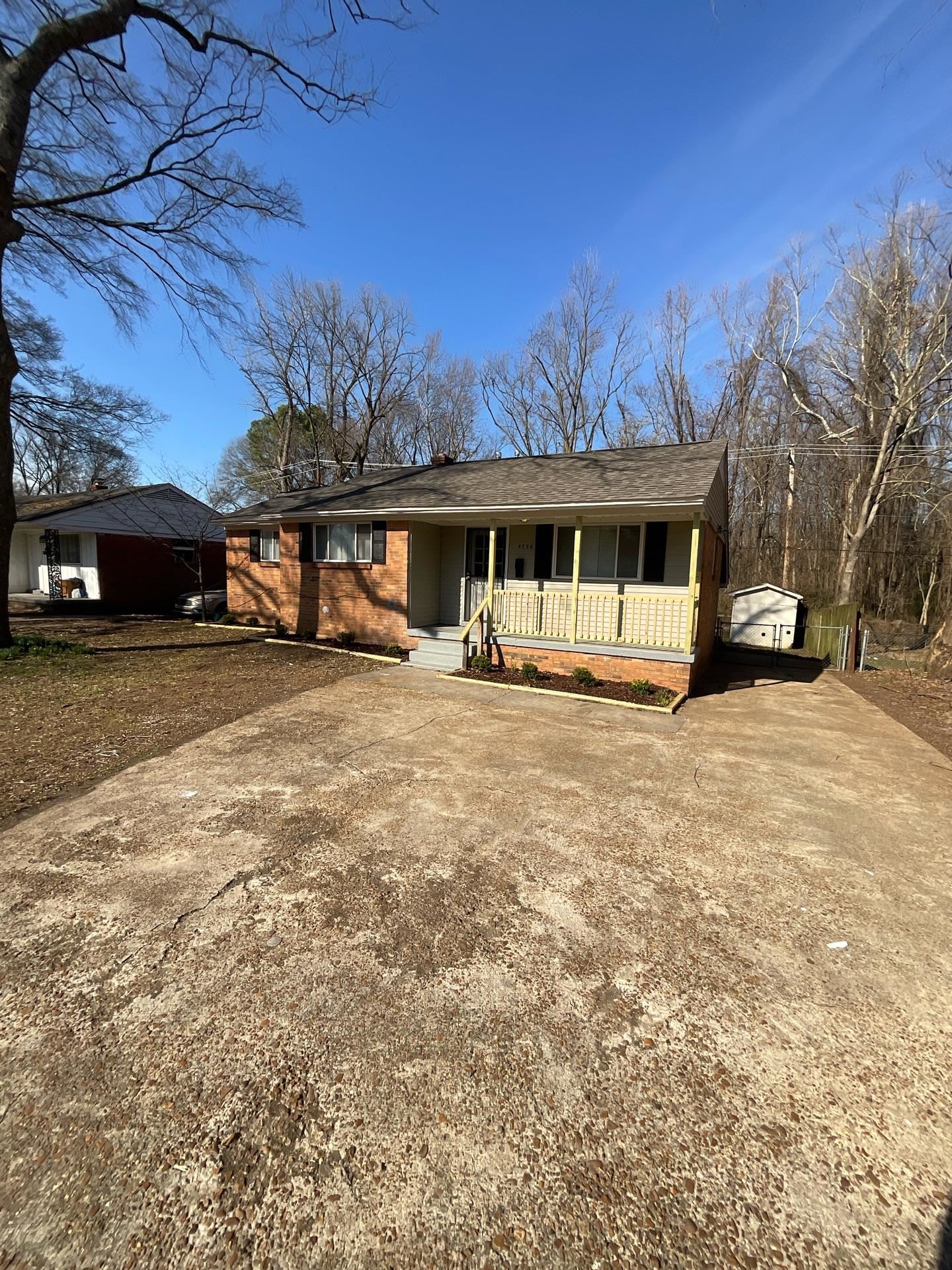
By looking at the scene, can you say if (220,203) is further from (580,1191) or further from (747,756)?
(580,1191)

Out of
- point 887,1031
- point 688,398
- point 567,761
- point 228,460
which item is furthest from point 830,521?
point 228,460

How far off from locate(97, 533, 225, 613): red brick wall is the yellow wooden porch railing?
1396 centimetres

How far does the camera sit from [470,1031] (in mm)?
2281

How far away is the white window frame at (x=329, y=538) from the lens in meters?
12.5

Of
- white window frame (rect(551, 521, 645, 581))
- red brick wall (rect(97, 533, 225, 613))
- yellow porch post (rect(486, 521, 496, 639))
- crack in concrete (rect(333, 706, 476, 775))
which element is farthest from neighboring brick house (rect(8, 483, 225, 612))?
crack in concrete (rect(333, 706, 476, 775))

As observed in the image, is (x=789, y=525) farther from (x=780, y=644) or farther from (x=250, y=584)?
(x=250, y=584)

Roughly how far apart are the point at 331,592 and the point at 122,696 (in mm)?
6132

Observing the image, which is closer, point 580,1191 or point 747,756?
point 580,1191

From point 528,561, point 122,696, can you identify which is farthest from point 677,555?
point 122,696

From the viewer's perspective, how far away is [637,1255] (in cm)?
151

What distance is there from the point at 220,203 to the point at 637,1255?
61.0 feet

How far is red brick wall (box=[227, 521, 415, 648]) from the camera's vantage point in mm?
12102

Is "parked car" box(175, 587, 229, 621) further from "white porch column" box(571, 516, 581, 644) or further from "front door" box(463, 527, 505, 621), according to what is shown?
"white porch column" box(571, 516, 581, 644)

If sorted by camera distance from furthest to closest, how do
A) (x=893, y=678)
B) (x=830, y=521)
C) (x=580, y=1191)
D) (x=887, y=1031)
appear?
(x=830, y=521)
(x=893, y=678)
(x=887, y=1031)
(x=580, y=1191)
